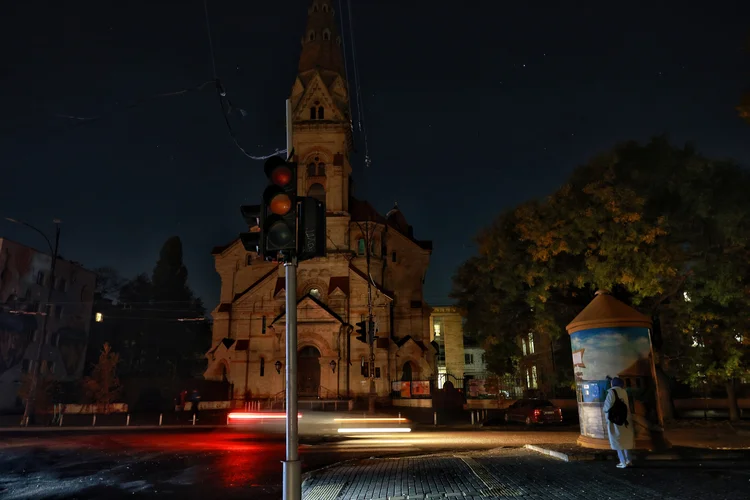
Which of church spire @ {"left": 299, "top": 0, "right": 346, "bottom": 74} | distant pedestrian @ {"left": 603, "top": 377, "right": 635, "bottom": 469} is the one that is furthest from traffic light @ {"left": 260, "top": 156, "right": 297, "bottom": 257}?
church spire @ {"left": 299, "top": 0, "right": 346, "bottom": 74}

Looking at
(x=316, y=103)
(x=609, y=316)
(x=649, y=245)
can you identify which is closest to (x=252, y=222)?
(x=609, y=316)

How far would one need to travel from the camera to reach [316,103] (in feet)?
157

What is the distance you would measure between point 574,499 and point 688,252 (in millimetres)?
17191

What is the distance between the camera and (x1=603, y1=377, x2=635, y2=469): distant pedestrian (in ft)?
30.0

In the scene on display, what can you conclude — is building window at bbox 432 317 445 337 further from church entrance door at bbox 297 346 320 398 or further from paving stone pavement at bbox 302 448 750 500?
paving stone pavement at bbox 302 448 750 500

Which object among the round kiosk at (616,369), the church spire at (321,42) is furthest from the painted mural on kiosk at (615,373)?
the church spire at (321,42)

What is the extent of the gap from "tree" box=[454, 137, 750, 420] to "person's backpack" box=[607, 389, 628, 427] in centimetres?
1081

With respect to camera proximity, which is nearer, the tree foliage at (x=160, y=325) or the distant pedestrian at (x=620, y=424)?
the distant pedestrian at (x=620, y=424)

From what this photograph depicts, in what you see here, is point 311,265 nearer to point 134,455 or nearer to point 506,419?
point 506,419

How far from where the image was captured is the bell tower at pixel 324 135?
45906mm

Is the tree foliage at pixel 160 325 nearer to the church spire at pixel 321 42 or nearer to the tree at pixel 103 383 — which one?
the tree at pixel 103 383

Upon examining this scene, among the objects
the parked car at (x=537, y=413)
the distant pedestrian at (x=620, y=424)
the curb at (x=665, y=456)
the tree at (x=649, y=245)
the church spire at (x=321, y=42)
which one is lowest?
the parked car at (x=537, y=413)

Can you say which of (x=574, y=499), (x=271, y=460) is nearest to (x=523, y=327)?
(x=271, y=460)

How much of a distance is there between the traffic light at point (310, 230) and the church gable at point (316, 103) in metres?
42.9
